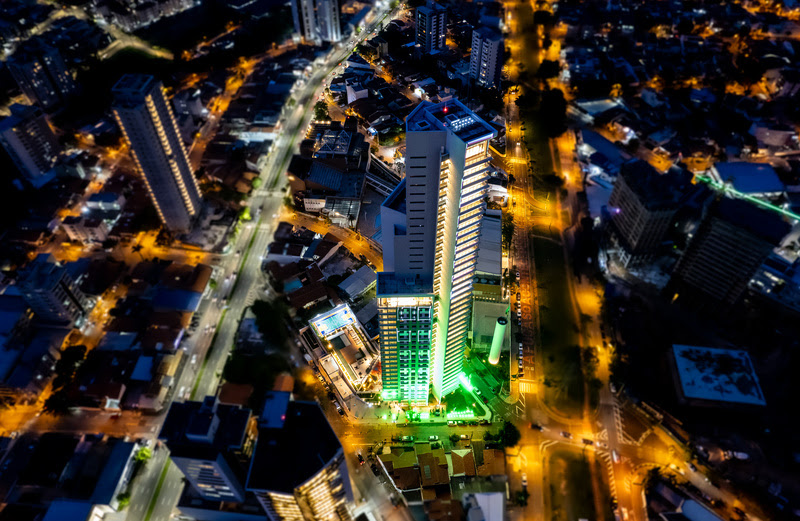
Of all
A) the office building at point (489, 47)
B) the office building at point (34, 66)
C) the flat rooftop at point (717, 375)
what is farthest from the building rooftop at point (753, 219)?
the office building at point (34, 66)

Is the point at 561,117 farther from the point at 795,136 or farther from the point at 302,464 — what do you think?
the point at 302,464

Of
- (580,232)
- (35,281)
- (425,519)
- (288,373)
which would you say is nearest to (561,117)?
(580,232)

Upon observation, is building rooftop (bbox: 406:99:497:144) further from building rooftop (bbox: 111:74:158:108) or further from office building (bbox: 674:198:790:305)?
building rooftop (bbox: 111:74:158:108)

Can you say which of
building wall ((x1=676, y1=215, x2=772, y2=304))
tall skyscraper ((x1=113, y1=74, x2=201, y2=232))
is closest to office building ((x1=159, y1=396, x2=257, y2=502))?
tall skyscraper ((x1=113, y1=74, x2=201, y2=232))

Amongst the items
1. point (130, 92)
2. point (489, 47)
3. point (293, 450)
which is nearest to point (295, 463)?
point (293, 450)

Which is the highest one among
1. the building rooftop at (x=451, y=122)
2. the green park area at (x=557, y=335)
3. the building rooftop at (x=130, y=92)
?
the building rooftop at (x=451, y=122)

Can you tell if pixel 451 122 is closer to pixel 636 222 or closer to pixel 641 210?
pixel 641 210

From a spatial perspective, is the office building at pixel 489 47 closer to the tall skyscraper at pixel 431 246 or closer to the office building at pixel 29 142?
the tall skyscraper at pixel 431 246
